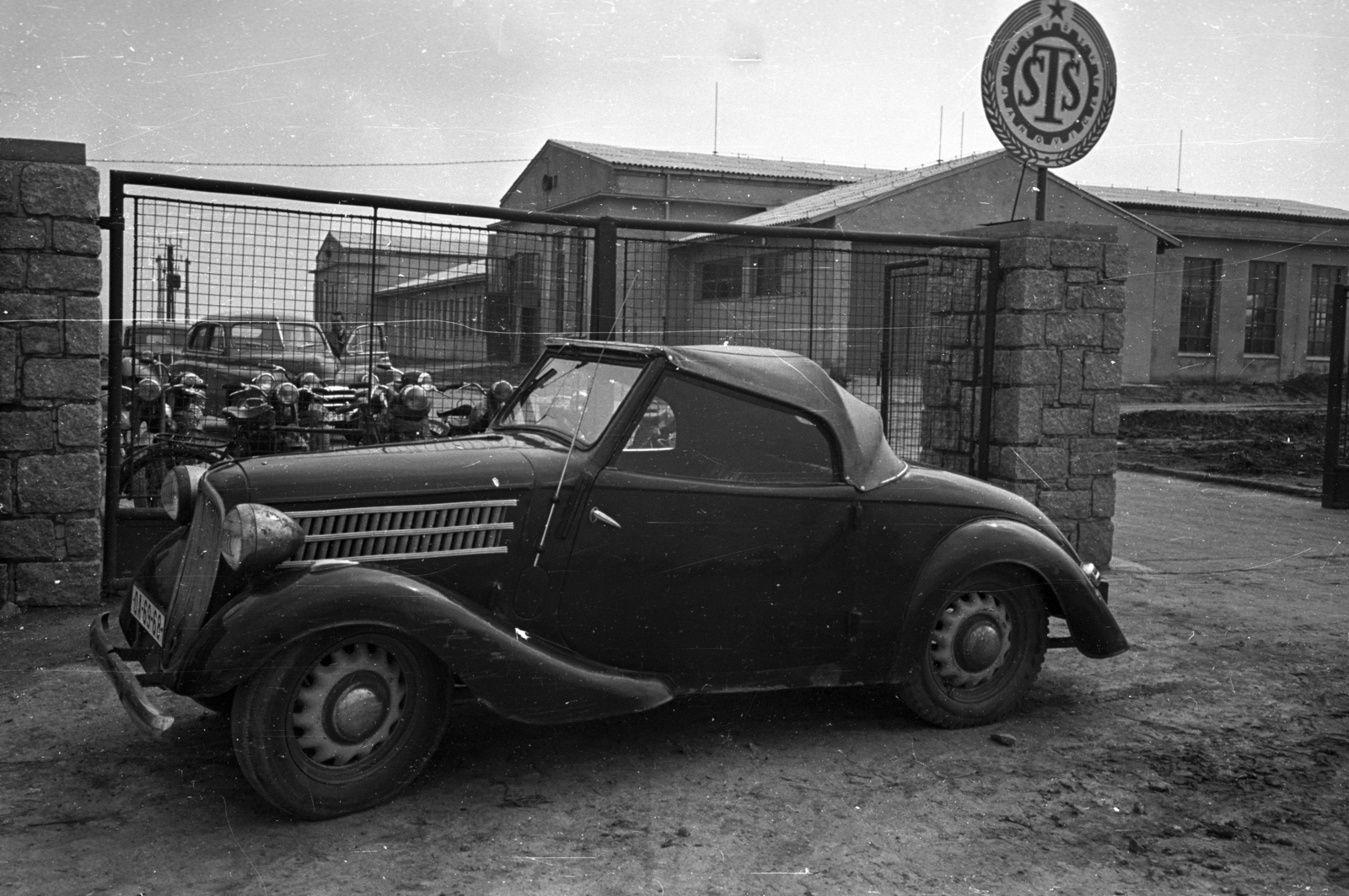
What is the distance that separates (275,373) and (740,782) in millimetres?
6043

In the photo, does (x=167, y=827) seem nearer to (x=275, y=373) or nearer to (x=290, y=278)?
(x=290, y=278)

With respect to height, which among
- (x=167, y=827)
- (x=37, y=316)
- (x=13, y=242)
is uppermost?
(x=13, y=242)

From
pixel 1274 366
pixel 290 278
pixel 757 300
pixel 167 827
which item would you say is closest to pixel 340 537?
pixel 167 827

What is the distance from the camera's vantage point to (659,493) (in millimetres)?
4492

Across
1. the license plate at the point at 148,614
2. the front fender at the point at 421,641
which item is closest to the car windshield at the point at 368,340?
the license plate at the point at 148,614

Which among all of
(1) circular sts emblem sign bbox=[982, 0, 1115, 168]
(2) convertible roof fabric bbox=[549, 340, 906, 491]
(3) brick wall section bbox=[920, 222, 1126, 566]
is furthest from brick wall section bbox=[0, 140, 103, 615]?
(1) circular sts emblem sign bbox=[982, 0, 1115, 168]

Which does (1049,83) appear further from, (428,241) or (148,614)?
(148,614)

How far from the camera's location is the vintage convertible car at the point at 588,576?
3912 millimetres

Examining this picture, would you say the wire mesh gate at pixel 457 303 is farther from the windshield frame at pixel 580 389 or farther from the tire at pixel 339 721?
the tire at pixel 339 721

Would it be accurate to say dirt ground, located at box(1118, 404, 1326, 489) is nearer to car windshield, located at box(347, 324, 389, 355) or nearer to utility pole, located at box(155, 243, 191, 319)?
car windshield, located at box(347, 324, 389, 355)

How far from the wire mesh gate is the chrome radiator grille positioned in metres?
2.92

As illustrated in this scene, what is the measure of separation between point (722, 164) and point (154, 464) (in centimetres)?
2595

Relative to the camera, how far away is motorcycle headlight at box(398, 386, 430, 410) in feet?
25.6

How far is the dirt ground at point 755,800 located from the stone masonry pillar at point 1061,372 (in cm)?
255
